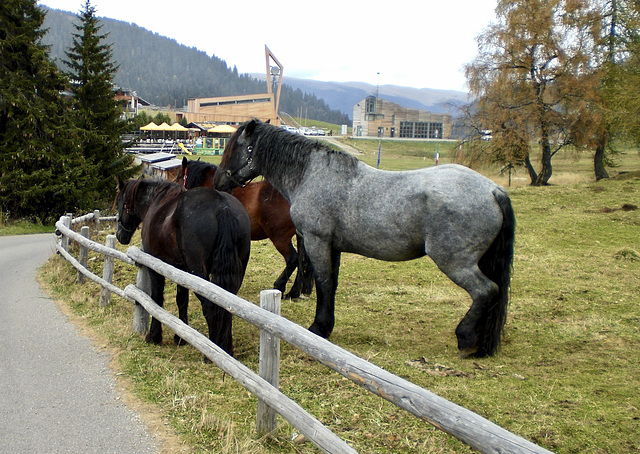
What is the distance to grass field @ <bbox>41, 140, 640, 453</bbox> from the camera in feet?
11.7

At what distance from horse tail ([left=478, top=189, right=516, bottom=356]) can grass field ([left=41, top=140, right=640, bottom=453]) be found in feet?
0.71

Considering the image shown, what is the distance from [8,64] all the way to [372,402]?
67.1ft

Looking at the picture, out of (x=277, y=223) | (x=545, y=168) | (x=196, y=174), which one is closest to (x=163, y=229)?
(x=196, y=174)

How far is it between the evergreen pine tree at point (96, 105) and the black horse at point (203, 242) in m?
15.7

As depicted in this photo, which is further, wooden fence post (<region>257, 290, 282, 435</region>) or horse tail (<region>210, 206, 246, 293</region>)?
horse tail (<region>210, 206, 246, 293</region>)

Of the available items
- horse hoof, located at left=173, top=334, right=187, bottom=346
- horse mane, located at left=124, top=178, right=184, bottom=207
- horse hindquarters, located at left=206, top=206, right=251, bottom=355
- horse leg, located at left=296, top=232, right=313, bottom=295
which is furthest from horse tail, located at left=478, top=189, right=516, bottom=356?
horse mane, located at left=124, top=178, right=184, bottom=207

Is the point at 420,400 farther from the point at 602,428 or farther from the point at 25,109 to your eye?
the point at 25,109

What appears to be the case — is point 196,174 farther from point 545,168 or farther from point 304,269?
point 545,168

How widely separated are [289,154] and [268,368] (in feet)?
8.92

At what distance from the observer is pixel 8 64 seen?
61.9 ft

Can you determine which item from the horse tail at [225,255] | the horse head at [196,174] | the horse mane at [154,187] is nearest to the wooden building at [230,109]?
the horse head at [196,174]

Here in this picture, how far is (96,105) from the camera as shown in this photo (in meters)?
21.0

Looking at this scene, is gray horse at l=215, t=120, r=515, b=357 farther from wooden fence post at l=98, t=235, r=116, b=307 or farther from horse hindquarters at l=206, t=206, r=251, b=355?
wooden fence post at l=98, t=235, r=116, b=307

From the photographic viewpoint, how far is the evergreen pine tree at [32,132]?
60.1 ft
